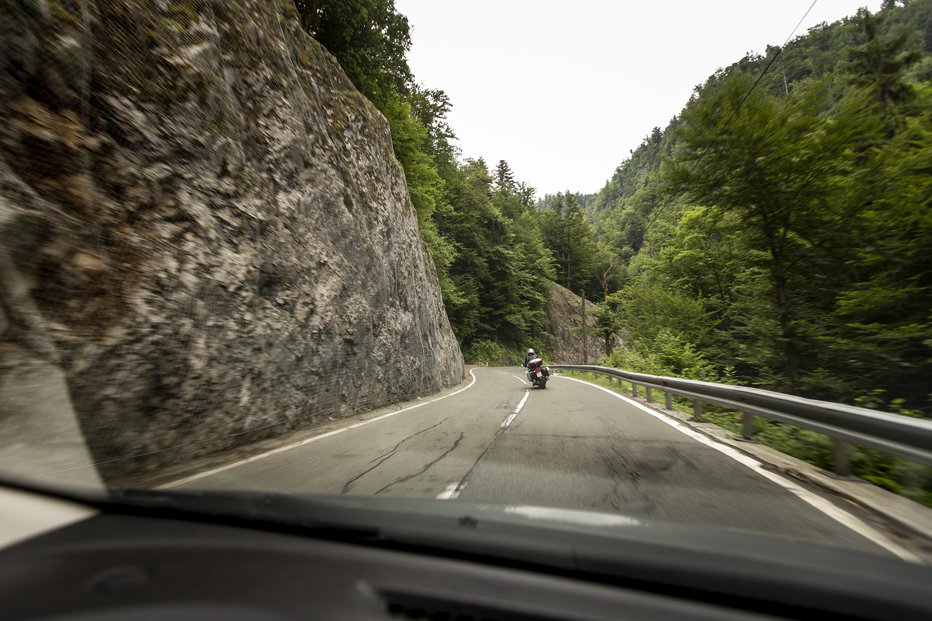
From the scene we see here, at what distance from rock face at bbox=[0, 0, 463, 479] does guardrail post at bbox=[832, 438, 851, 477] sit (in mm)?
7345

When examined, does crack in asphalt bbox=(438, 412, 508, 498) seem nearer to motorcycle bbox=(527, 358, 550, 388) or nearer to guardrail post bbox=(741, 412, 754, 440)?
guardrail post bbox=(741, 412, 754, 440)

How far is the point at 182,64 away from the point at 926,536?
1009cm

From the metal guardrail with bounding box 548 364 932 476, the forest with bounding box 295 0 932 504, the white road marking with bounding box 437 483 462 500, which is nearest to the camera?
the metal guardrail with bounding box 548 364 932 476

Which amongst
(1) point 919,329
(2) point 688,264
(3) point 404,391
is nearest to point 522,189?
(2) point 688,264

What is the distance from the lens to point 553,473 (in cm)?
431

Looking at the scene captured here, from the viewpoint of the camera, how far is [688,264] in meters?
21.9

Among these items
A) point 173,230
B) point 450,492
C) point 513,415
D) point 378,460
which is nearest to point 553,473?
point 450,492

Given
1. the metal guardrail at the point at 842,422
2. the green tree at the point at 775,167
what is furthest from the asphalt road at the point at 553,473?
the green tree at the point at 775,167

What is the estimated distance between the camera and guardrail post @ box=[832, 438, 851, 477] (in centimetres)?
407

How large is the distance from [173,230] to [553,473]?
5981mm

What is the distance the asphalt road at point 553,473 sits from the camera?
3.20 metres

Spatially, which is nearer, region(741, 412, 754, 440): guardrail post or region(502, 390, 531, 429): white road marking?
region(741, 412, 754, 440): guardrail post

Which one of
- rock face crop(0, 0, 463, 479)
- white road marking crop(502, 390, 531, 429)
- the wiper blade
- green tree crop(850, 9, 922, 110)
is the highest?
green tree crop(850, 9, 922, 110)

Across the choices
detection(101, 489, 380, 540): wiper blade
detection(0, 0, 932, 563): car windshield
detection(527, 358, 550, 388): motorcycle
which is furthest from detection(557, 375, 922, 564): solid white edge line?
detection(527, 358, 550, 388): motorcycle
